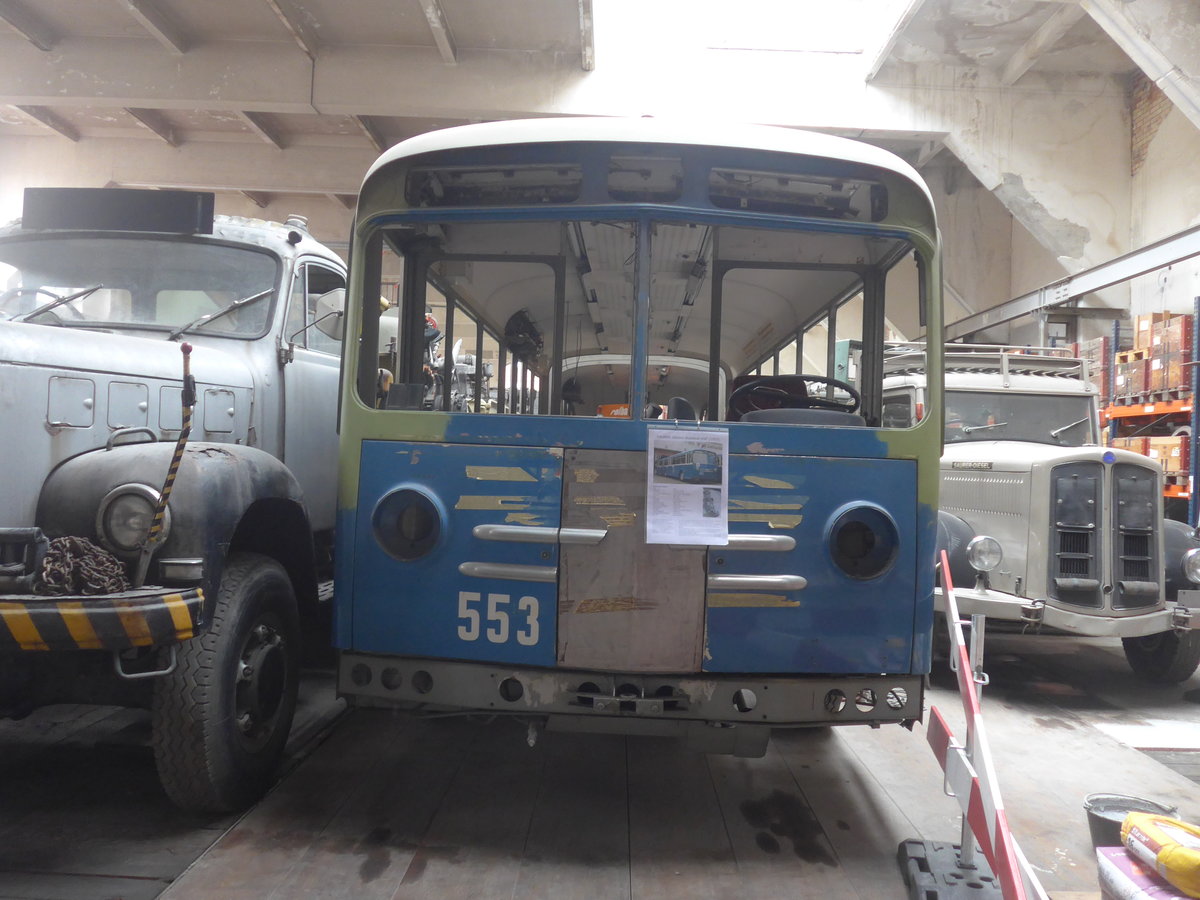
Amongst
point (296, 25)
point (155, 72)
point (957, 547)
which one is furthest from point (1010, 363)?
point (155, 72)

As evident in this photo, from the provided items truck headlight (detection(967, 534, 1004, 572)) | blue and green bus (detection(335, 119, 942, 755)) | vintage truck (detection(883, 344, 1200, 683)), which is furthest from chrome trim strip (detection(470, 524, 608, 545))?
truck headlight (detection(967, 534, 1004, 572))

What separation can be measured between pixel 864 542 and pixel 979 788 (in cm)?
89

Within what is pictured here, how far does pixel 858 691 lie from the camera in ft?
10.1

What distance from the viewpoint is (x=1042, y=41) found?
973cm

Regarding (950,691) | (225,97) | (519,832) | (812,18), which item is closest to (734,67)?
(812,18)

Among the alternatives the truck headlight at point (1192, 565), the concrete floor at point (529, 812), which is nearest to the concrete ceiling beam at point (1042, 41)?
the truck headlight at point (1192, 565)

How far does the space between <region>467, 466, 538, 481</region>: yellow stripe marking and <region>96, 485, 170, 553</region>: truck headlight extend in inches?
38.7

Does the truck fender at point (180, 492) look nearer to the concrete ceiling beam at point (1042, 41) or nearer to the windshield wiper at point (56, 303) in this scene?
the windshield wiper at point (56, 303)

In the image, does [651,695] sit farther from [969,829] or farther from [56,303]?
[56,303]

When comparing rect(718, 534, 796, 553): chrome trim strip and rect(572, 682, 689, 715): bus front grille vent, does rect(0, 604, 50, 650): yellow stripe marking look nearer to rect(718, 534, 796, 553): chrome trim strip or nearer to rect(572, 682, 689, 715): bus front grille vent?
rect(572, 682, 689, 715): bus front grille vent

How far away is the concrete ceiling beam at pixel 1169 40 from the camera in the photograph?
314 inches

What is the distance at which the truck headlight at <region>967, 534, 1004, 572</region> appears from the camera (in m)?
5.42

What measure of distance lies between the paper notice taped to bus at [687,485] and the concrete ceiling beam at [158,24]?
880 cm

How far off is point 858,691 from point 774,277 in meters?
1.69
